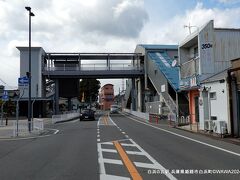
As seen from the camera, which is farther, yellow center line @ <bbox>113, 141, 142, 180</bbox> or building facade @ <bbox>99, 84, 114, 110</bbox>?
building facade @ <bbox>99, 84, 114, 110</bbox>

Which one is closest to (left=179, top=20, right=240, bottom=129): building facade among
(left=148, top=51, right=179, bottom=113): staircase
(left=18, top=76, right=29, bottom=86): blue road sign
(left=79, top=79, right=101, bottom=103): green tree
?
(left=18, top=76, right=29, bottom=86): blue road sign

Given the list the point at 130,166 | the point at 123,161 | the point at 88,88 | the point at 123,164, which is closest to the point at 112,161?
the point at 123,161

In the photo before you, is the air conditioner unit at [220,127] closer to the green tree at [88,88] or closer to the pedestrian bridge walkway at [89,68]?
the pedestrian bridge walkway at [89,68]

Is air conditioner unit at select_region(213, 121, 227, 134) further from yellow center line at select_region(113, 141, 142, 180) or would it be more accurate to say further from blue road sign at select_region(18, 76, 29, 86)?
blue road sign at select_region(18, 76, 29, 86)

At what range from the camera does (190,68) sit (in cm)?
3256

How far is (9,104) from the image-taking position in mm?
49969

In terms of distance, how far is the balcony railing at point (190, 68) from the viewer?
3014cm

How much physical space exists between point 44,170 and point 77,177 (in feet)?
5.40

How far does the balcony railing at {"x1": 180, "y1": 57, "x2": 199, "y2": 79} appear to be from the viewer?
98.9ft

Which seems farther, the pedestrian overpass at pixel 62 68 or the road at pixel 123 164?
the pedestrian overpass at pixel 62 68

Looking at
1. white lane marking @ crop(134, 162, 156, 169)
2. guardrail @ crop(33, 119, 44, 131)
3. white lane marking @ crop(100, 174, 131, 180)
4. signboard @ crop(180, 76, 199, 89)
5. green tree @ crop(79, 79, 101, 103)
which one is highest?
green tree @ crop(79, 79, 101, 103)

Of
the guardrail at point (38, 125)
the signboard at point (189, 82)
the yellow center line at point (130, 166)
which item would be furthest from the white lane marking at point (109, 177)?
the guardrail at point (38, 125)

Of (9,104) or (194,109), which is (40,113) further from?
(194,109)

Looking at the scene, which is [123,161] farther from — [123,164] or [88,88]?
[88,88]
